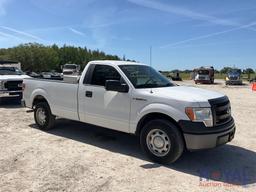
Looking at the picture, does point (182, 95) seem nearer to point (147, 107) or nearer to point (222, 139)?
point (147, 107)

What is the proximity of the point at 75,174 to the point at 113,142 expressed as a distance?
219cm

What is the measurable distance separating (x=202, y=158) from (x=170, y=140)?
108 centimetres

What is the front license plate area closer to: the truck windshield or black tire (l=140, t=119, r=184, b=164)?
black tire (l=140, t=119, r=184, b=164)

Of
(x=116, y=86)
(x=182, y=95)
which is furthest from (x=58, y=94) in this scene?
(x=182, y=95)

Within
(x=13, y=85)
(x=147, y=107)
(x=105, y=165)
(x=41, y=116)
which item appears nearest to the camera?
(x=105, y=165)

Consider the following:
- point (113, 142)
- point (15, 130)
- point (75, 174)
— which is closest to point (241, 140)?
point (113, 142)

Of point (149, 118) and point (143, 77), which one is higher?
point (143, 77)

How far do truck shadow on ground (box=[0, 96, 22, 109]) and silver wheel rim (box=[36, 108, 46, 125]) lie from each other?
5.26m

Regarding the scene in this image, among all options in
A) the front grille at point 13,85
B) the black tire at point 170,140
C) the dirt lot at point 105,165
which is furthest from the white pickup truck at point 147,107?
the front grille at point 13,85

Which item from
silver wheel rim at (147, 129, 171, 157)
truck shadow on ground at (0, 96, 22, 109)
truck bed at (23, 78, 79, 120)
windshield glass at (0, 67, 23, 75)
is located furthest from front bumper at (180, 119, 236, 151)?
windshield glass at (0, 67, 23, 75)

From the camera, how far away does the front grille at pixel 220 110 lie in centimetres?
572

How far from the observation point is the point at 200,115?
5.59m

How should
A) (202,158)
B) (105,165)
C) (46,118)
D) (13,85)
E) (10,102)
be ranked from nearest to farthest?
(105,165) < (202,158) < (46,118) < (13,85) < (10,102)

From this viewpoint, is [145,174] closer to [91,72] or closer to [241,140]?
[91,72]
